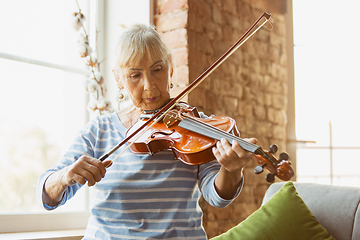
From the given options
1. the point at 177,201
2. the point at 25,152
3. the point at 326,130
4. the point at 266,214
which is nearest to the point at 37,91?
the point at 25,152

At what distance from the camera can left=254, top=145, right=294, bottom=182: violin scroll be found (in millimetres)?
1020

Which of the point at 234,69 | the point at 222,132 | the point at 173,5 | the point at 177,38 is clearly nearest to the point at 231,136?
the point at 222,132

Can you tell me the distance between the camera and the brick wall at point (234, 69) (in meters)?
1.95

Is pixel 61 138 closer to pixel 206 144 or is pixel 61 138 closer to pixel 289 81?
pixel 206 144

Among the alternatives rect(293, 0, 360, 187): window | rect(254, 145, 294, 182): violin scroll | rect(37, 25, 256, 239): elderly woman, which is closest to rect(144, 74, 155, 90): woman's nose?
rect(37, 25, 256, 239): elderly woman

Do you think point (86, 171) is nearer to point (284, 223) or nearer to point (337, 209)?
point (284, 223)

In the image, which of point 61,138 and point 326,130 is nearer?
point 61,138

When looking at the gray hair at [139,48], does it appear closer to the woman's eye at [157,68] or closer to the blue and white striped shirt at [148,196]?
the woman's eye at [157,68]

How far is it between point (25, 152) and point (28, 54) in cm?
46

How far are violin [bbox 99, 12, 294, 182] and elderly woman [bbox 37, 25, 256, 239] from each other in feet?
0.14

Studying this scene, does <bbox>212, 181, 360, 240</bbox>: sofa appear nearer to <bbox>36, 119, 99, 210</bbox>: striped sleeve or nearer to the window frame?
<bbox>36, 119, 99, 210</bbox>: striped sleeve

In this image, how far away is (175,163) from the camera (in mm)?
1231

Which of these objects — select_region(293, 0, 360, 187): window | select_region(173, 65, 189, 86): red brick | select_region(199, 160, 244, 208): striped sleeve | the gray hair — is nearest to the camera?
select_region(199, 160, 244, 208): striped sleeve

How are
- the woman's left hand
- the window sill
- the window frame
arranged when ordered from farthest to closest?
the window frame, the window sill, the woman's left hand
